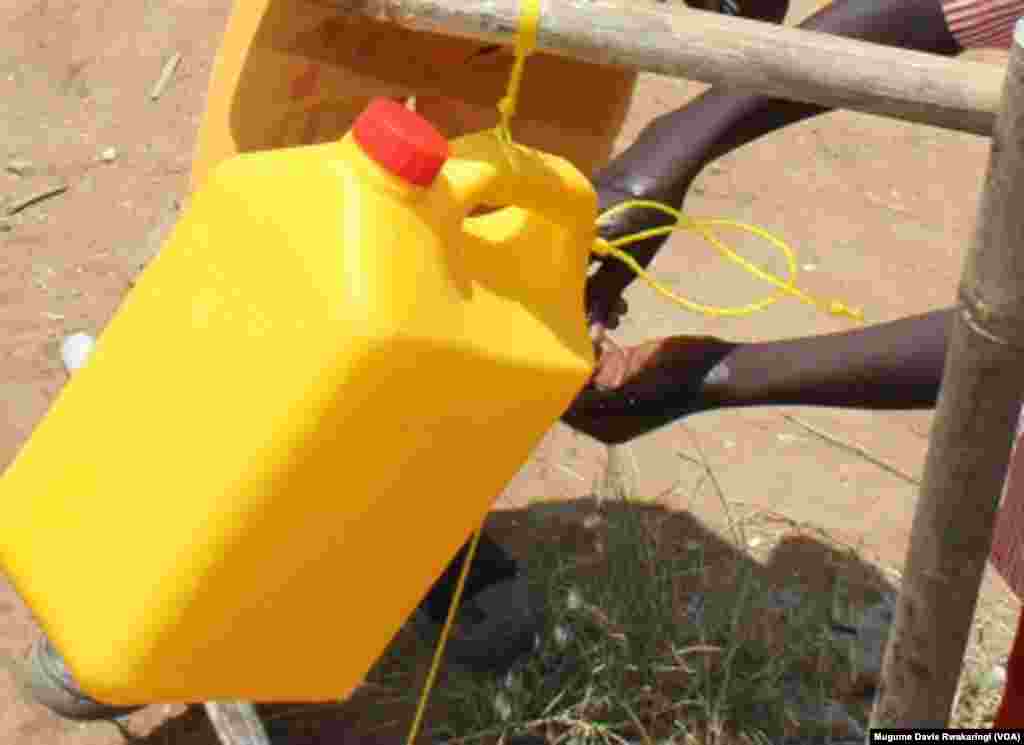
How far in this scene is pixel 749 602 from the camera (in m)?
2.57

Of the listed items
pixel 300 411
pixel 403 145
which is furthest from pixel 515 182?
pixel 300 411

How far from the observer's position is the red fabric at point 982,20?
7.11 feet

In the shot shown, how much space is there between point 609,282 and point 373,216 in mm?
806

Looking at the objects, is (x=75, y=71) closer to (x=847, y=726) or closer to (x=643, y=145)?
(x=643, y=145)

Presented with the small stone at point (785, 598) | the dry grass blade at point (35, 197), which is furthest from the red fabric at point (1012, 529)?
the dry grass blade at point (35, 197)

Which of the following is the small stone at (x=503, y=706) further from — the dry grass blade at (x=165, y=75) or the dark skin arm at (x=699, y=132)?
the dry grass blade at (x=165, y=75)

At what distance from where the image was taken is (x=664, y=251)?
344cm

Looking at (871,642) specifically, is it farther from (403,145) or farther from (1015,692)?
(403,145)

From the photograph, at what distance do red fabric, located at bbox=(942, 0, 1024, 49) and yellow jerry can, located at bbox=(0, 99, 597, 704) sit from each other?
33.7 inches

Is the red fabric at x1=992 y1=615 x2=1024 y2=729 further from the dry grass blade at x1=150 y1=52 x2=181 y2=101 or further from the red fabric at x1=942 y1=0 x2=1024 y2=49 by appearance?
the dry grass blade at x1=150 y1=52 x2=181 y2=101

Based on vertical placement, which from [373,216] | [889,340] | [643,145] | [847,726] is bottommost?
[847,726]

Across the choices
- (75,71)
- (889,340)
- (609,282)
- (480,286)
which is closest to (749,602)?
(889,340)

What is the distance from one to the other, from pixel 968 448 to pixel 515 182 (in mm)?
466

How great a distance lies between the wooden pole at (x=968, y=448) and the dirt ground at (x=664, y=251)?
1.23 m
